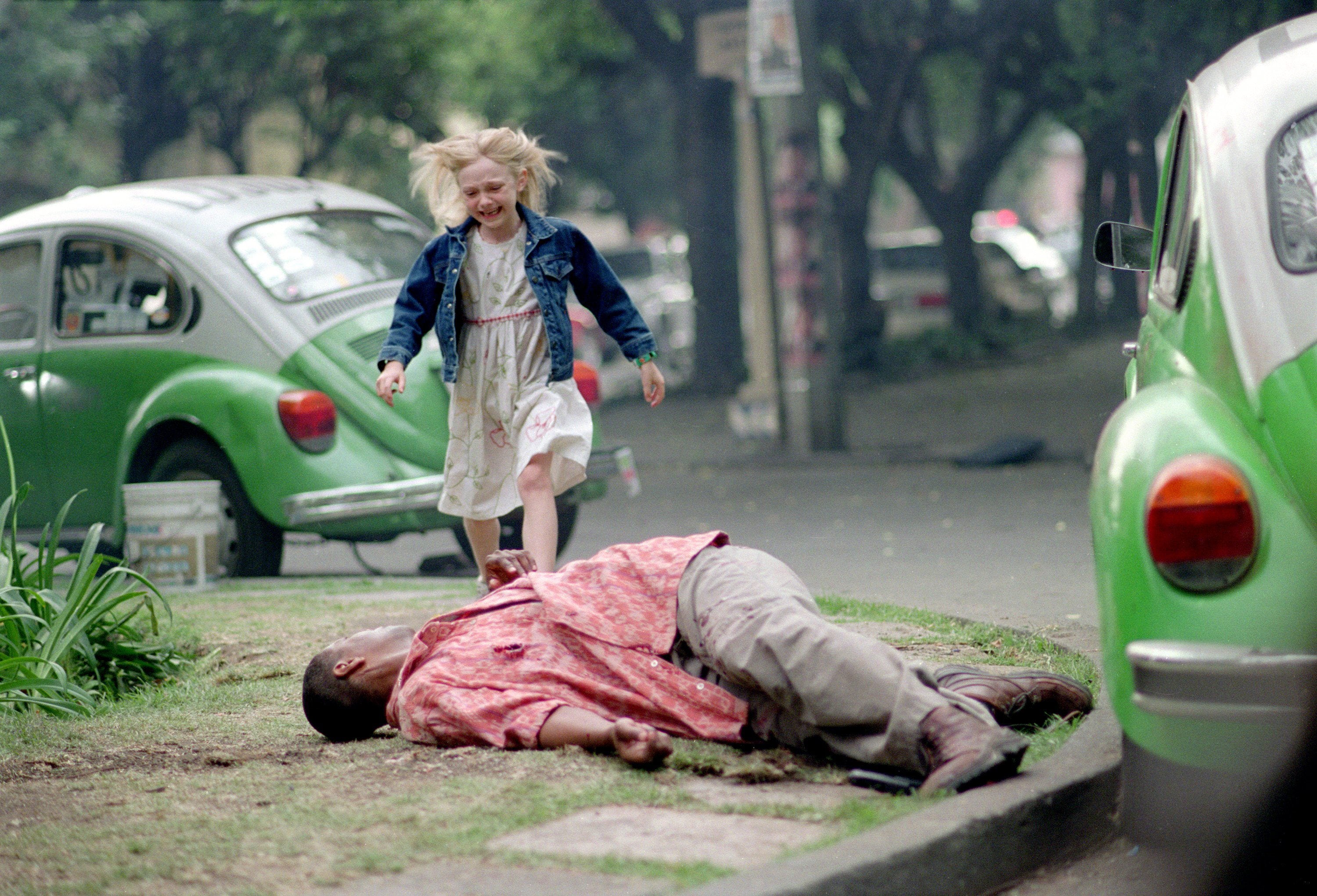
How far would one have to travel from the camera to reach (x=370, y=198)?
8.74 m

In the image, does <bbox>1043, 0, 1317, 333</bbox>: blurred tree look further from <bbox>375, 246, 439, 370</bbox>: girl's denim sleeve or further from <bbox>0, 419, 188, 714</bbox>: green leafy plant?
<bbox>0, 419, 188, 714</bbox>: green leafy plant

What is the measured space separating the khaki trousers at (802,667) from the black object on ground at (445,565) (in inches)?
181

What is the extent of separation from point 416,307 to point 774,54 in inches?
268

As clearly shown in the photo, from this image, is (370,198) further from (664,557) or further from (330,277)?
(664,557)

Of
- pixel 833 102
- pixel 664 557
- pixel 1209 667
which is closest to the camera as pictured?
pixel 1209 667

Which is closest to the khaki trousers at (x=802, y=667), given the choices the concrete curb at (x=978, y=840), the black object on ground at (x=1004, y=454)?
the concrete curb at (x=978, y=840)

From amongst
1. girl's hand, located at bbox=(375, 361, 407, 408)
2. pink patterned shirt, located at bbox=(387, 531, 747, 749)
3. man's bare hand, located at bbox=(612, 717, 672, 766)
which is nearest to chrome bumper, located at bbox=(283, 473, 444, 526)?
girl's hand, located at bbox=(375, 361, 407, 408)

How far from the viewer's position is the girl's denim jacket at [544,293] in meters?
5.43

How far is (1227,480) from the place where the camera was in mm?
2850

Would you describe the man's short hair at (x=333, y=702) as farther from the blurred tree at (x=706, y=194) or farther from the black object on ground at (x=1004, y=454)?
the blurred tree at (x=706, y=194)

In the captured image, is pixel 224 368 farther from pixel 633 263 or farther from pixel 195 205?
pixel 633 263

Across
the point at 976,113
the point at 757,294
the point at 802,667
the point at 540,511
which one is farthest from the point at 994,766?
the point at 976,113

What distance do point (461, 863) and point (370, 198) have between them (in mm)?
6344

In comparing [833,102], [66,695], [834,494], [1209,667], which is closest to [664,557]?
[1209,667]
